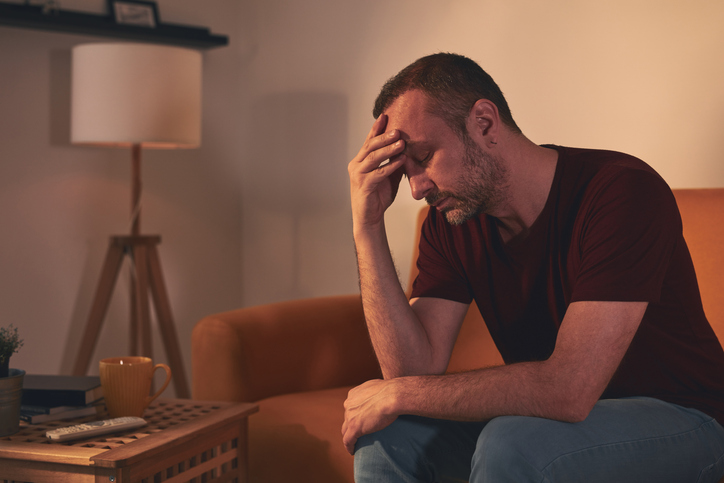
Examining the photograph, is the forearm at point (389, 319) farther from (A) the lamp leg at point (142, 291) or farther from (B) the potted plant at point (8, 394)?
(A) the lamp leg at point (142, 291)

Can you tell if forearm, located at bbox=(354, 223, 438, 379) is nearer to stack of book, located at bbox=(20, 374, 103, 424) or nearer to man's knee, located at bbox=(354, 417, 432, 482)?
man's knee, located at bbox=(354, 417, 432, 482)

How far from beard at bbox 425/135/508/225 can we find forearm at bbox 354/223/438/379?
183 mm

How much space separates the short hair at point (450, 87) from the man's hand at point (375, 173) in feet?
0.23

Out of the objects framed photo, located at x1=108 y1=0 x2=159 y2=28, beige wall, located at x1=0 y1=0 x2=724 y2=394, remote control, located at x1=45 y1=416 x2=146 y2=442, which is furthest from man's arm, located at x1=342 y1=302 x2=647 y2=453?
framed photo, located at x1=108 y1=0 x2=159 y2=28

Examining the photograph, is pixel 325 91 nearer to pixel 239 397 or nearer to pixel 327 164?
pixel 327 164

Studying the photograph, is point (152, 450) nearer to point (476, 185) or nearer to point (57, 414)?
point (57, 414)

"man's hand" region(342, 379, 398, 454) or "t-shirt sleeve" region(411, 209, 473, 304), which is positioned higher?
"t-shirt sleeve" region(411, 209, 473, 304)

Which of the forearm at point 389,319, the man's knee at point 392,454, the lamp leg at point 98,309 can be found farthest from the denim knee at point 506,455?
the lamp leg at point 98,309

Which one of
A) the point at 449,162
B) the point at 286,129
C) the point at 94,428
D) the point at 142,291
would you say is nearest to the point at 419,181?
the point at 449,162

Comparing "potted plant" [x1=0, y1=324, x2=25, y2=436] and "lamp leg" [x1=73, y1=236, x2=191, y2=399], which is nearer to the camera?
"potted plant" [x1=0, y1=324, x2=25, y2=436]

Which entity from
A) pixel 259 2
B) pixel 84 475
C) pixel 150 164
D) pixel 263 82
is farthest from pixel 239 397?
pixel 259 2

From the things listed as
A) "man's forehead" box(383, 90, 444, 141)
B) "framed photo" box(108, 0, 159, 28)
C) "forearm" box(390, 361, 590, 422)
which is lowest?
"forearm" box(390, 361, 590, 422)

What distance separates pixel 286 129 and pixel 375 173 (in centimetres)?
167

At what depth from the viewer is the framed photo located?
269 centimetres
